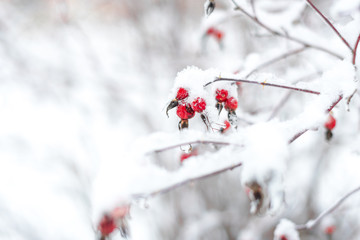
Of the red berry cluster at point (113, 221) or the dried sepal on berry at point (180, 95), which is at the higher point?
the dried sepal on berry at point (180, 95)

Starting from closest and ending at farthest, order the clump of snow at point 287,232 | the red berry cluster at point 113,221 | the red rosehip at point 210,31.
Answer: the red berry cluster at point 113,221, the clump of snow at point 287,232, the red rosehip at point 210,31

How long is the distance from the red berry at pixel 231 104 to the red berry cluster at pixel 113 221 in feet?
1.55

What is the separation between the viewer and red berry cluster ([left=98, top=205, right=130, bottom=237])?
71 cm

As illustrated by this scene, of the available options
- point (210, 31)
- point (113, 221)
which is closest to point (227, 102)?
point (113, 221)

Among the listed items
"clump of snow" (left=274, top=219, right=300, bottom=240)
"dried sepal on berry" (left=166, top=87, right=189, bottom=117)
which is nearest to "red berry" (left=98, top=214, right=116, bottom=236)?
"dried sepal on berry" (left=166, top=87, right=189, bottom=117)

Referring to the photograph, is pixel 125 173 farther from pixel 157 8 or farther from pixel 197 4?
pixel 197 4

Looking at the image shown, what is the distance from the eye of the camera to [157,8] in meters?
4.08

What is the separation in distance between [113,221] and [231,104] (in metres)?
0.52

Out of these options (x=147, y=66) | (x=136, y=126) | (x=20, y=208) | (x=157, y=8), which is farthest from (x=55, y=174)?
(x=157, y=8)

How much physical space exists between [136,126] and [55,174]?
1249 millimetres

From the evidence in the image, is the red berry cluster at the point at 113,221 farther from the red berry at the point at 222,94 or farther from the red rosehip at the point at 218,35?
the red rosehip at the point at 218,35

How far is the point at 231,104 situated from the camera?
39.3 inches

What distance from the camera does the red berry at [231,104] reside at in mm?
995

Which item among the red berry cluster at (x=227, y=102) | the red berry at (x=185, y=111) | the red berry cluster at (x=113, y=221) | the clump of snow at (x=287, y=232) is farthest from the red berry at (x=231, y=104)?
the clump of snow at (x=287, y=232)
